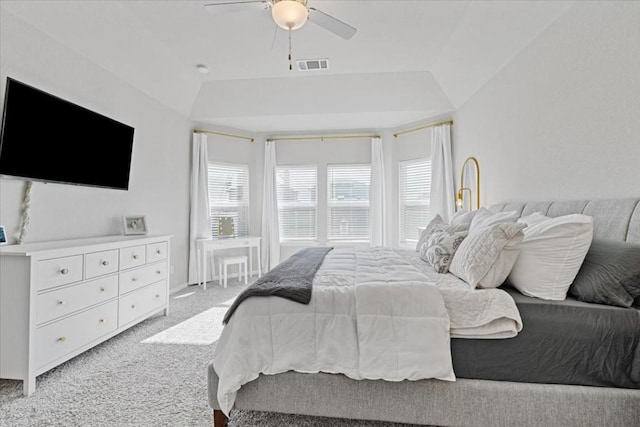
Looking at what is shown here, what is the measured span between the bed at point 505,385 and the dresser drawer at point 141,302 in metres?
1.65

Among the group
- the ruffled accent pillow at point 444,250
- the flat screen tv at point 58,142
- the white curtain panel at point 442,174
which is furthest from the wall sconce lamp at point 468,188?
the flat screen tv at point 58,142

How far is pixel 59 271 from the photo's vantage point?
2.05m

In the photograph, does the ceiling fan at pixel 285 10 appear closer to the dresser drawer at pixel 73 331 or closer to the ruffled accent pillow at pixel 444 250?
the ruffled accent pillow at pixel 444 250

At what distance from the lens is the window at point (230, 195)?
4984 millimetres

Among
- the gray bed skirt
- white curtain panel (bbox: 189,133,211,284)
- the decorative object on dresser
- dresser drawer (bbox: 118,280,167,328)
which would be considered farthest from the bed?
white curtain panel (bbox: 189,133,211,284)

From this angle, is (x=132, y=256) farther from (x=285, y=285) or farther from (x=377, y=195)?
(x=377, y=195)

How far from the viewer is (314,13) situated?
87.0 inches


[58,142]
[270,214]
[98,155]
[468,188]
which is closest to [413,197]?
[468,188]

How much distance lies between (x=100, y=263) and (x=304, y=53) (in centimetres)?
291

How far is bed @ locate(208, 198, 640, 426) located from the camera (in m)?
1.31

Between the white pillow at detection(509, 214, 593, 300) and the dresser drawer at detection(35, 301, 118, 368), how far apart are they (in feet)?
9.27

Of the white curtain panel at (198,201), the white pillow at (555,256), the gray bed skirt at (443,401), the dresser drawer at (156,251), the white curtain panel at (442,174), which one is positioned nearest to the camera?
the gray bed skirt at (443,401)

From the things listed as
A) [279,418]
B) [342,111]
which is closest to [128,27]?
[342,111]

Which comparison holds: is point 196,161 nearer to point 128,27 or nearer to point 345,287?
point 128,27
